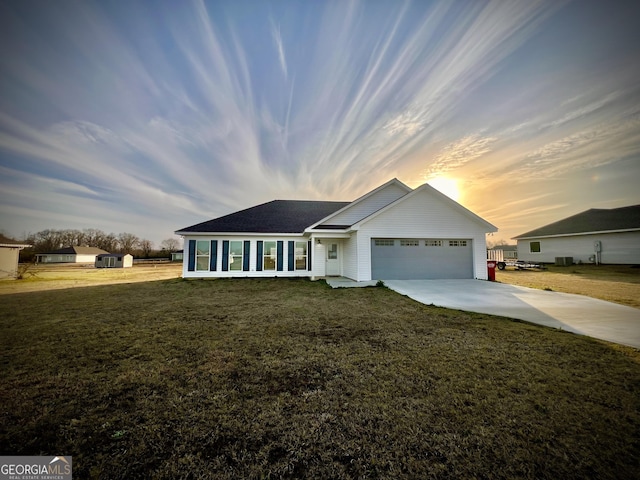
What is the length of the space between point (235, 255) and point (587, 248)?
32.5 metres

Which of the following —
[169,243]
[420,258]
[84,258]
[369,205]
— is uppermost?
[169,243]

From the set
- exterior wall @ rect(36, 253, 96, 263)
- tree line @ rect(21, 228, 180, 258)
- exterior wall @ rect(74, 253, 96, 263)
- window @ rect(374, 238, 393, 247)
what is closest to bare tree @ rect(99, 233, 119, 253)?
tree line @ rect(21, 228, 180, 258)

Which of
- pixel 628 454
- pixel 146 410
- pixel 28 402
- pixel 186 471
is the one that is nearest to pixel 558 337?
pixel 628 454

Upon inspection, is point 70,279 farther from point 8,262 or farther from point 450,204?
point 450,204

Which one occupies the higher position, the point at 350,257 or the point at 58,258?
the point at 350,257

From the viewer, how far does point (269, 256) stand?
16.3m

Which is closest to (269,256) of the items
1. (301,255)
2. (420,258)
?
(301,255)

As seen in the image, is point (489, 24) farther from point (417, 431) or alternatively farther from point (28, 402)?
point (28, 402)

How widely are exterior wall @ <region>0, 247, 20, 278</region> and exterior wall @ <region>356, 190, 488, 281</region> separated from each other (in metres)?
27.1

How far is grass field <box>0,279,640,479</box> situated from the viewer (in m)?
2.00

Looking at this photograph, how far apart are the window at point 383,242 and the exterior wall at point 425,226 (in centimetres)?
35

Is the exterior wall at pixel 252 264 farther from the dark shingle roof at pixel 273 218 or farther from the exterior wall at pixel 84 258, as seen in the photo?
the exterior wall at pixel 84 258

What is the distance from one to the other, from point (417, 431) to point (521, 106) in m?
14.2

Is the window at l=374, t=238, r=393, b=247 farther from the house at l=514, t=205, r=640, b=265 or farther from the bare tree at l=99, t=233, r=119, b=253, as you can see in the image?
the bare tree at l=99, t=233, r=119, b=253
